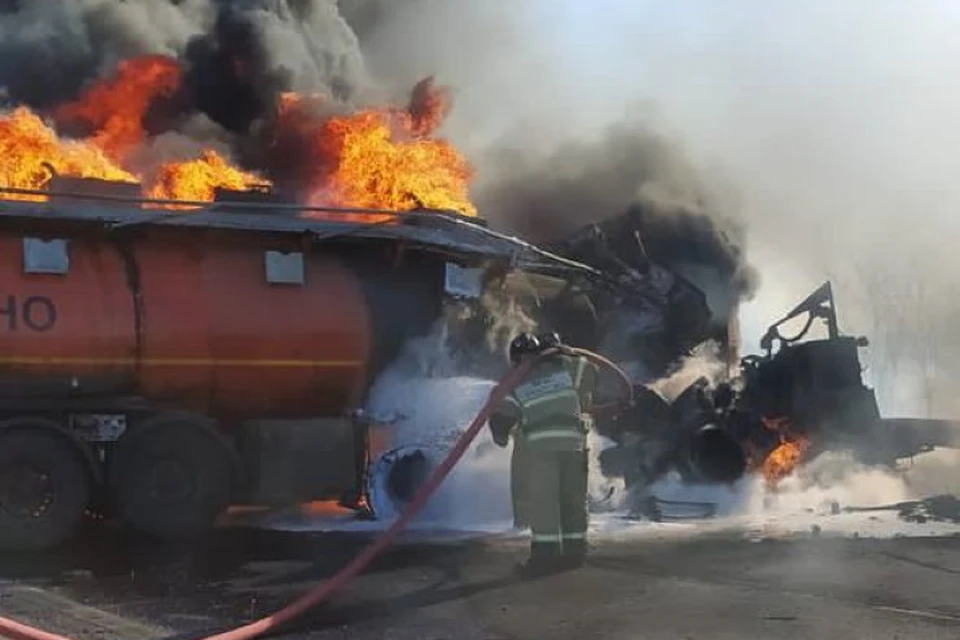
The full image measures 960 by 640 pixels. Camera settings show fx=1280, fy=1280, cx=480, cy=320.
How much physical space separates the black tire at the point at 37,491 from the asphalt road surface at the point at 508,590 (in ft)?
0.61

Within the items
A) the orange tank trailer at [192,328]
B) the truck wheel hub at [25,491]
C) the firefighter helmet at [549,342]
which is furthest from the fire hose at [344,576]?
the truck wheel hub at [25,491]

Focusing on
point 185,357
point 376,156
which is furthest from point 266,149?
point 185,357

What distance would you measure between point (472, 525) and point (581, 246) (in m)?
4.96

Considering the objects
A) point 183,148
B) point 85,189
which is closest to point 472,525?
point 85,189

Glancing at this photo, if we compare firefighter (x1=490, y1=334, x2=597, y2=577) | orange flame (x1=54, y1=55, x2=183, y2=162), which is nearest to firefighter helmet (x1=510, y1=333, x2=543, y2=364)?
firefighter (x1=490, y1=334, x2=597, y2=577)

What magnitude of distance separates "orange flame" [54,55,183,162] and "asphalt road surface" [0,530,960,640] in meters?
11.6

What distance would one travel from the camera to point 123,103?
19922 mm

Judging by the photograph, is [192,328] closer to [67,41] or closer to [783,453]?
[783,453]

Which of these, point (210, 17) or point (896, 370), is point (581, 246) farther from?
point (896, 370)

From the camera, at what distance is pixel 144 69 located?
2031 centimetres

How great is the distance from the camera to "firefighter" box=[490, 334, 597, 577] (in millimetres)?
7703

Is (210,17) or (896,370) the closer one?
(210,17)

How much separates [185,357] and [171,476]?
87 cm

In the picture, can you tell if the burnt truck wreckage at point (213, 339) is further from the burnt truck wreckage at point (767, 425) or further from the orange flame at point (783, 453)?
the orange flame at point (783, 453)
